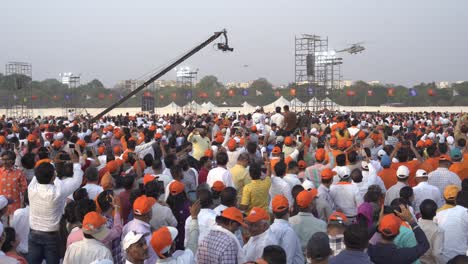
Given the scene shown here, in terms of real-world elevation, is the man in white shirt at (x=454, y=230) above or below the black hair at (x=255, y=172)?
below

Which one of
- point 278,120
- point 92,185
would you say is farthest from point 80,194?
point 278,120

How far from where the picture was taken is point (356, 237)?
4211mm

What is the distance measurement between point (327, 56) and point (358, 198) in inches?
1257

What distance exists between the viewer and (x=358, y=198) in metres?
6.83

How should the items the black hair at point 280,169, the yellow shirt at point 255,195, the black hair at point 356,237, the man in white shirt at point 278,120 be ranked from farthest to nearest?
1. the man in white shirt at point 278,120
2. the black hair at point 280,169
3. the yellow shirt at point 255,195
4. the black hair at point 356,237

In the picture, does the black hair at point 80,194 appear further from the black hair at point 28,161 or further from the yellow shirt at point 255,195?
the black hair at point 28,161

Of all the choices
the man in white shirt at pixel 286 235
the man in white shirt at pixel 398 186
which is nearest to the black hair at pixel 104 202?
the man in white shirt at pixel 286 235

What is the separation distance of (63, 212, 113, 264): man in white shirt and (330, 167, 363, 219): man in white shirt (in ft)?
11.2

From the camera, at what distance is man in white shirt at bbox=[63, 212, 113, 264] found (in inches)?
180

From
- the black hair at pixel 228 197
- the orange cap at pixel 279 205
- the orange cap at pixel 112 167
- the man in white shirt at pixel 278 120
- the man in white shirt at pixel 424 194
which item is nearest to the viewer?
the orange cap at pixel 279 205

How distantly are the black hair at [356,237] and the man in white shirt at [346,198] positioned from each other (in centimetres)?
259

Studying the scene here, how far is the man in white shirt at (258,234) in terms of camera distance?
4.88 meters

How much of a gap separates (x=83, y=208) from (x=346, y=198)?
11.4 ft

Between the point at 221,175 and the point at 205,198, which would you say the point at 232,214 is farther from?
the point at 221,175
